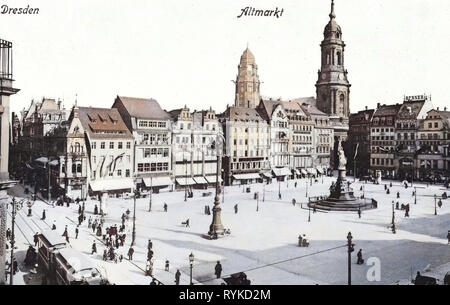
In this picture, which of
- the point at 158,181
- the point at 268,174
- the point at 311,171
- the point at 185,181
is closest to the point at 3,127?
the point at 158,181

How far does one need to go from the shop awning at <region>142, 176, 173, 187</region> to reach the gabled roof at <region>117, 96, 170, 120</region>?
8310mm

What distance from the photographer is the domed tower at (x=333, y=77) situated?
8588 cm

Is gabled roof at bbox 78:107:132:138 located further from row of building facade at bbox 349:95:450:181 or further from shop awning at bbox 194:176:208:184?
row of building facade at bbox 349:95:450:181

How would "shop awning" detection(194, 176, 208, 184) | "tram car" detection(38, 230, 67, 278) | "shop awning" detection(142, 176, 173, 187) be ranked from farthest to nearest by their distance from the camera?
"shop awning" detection(194, 176, 208, 184), "shop awning" detection(142, 176, 173, 187), "tram car" detection(38, 230, 67, 278)

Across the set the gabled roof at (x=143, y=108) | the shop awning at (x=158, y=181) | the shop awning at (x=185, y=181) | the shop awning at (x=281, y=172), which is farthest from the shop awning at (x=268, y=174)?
the gabled roof at (x=143, y=108)

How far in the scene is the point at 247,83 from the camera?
100750mm

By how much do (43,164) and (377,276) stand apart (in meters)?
33.9

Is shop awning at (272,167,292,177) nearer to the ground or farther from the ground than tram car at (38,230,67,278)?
farther from the ground

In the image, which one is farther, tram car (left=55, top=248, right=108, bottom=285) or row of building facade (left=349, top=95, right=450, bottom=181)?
row of building facade (left=349, top=95, right=450, bottom=181)

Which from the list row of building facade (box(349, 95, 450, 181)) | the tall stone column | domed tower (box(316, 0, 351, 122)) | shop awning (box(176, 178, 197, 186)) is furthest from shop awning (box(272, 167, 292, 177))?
the tall stone column

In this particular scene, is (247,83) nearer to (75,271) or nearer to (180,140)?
(180,140)

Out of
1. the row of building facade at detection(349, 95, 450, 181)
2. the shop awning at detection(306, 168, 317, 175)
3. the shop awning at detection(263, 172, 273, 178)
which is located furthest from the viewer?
the shop awning at detection(306, 168, 317, 175)

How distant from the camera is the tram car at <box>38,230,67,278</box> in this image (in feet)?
61.8

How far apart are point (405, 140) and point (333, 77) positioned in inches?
856
